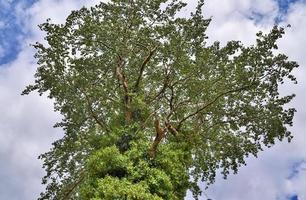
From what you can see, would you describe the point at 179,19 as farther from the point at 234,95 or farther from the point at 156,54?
the point at 234,95

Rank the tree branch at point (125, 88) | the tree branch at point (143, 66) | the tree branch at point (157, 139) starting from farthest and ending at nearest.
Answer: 1. the tree branch at point (125, 88)
2. the tree branch at point (143, 66)
3. the tree branch at point (157, 139)

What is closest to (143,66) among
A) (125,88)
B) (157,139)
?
(125,88)

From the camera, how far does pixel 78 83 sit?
66.1 feet

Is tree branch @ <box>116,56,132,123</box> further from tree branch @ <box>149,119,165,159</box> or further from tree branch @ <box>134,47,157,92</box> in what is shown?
tree branch @ <box>149,119,165,159</box>

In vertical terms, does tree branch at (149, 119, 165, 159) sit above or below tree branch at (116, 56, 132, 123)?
below

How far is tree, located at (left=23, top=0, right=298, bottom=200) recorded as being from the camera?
18484 millimetres

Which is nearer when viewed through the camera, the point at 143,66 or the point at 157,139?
the point at 157,139

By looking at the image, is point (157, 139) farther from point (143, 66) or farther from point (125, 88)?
point (143, 66)

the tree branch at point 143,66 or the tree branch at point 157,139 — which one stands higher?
the tree branch at point 143,66

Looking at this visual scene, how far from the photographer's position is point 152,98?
21.3m

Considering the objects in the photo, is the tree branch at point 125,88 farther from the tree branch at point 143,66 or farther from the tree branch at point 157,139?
the tree branch at point 157,139

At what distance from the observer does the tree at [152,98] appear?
18484 mm

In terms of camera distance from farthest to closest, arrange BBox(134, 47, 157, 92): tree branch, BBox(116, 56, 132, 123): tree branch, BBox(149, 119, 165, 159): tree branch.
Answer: BBox(116, 56, 132, 123): tree branch
BBox(134, 47, 157, 92): tree branch
BBox(149, 119, 165, 159): tree branch

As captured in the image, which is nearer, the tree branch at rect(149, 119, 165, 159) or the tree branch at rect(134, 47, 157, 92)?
the tree branch at rect(149, 119, 165, 159)
